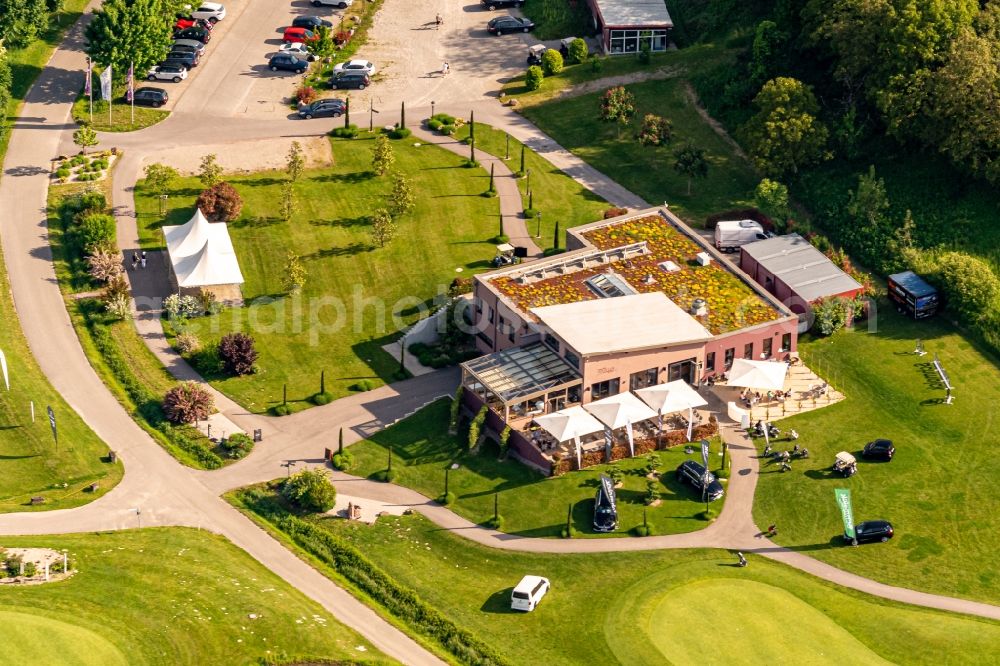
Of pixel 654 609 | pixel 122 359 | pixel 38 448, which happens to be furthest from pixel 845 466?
pixel 38 448

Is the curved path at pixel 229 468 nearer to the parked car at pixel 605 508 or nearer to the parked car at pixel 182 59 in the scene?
the parked car at pixel 605 508

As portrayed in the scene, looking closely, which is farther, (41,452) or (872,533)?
(41,452)

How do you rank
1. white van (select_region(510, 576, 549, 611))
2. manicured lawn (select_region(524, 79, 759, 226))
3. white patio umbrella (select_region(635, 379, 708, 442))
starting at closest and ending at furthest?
white van (select_region(510, 576, 549, 611)), white patio umbrella (select_region(635, 379, 708, 442)), manicured lawn (select_region(524, 79, 759, 226))

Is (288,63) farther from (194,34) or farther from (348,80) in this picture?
(194,34)

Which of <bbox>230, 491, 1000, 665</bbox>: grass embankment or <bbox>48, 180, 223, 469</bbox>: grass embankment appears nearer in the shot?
<bbox>230, 491, 1000, 665</bbox>: grass embankment

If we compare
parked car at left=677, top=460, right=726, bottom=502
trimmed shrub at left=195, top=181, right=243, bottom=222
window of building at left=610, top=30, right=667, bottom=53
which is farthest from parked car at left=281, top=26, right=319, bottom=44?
parked car at left=677, top=460, right=726, bottom=502

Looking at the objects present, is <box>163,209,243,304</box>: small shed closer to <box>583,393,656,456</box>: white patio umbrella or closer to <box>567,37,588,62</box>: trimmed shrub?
<box>583,393,656,456</box>: white patio umbrella
